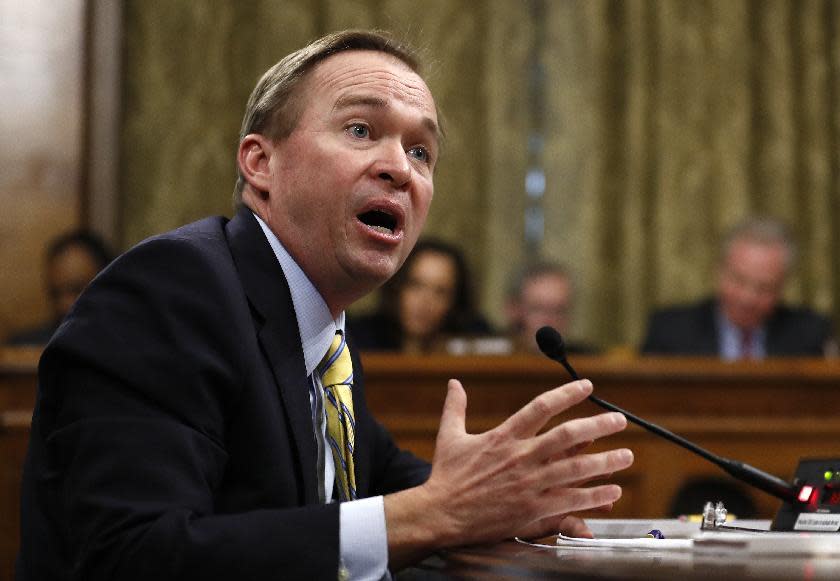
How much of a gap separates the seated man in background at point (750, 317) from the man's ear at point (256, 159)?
139 inches

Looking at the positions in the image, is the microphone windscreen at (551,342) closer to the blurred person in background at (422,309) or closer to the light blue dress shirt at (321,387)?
the light blue dress shirt at (321,387)

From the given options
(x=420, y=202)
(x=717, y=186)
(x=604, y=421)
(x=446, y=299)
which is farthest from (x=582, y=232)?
(x=604, y=421)

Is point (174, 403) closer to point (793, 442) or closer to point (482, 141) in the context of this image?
point (793, 442)

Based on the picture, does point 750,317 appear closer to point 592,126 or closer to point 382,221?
point 592,126

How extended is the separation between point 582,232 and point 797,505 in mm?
4649

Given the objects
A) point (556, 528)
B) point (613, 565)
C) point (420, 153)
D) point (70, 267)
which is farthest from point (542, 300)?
point (613, 565)

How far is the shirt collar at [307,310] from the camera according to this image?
1.55 metres

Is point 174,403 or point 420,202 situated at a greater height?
point 420,202

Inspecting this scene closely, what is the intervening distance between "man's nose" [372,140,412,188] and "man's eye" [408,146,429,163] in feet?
0.19

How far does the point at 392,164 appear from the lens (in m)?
1.59

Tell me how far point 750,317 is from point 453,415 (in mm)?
3904

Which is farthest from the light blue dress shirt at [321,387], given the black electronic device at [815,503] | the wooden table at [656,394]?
the wooden table at [656,394]

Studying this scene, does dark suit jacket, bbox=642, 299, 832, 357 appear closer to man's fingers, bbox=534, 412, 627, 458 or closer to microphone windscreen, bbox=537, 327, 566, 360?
microphone windscreen, bbox=537, 327, 566, 360

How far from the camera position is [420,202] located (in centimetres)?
167
